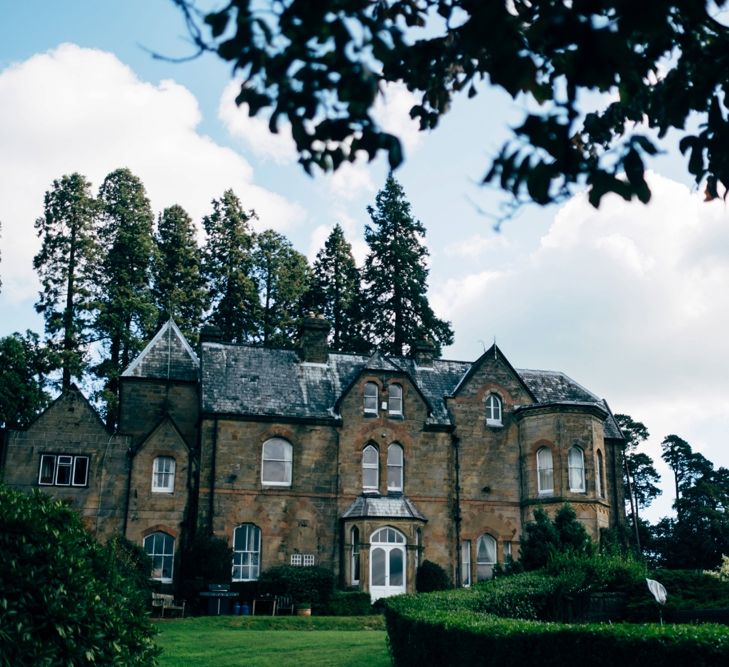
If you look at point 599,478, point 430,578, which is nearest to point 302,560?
point 430,578

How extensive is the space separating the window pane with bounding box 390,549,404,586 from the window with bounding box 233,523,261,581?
5.13 meters

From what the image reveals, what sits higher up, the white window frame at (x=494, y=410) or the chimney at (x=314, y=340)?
the chimney at (x=314, y=340)

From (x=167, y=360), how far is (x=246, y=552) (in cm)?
895

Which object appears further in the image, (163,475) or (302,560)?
(302,560)

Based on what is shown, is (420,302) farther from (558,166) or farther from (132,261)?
(558,166)

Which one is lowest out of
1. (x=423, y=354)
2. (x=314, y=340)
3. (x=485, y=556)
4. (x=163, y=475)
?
(x=485, y=556)

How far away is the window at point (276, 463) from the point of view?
3584 centimetres

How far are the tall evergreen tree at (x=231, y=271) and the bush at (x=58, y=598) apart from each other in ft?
142

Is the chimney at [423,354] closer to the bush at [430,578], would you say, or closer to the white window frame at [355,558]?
the white window frame at [355,558]

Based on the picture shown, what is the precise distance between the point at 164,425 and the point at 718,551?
1389 inches

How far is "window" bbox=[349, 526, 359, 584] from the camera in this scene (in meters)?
34.6

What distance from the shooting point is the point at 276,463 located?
118ft

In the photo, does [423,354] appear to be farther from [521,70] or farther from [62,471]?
[521,70]

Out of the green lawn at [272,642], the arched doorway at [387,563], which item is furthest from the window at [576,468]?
the green lawn at [272,642]
